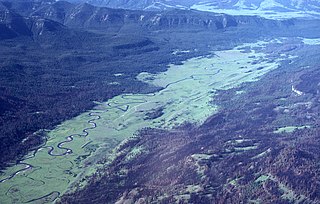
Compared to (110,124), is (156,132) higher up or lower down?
higher up

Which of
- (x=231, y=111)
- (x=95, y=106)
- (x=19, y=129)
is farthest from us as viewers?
(x=95, y=106)

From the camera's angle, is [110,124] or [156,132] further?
[110,124]

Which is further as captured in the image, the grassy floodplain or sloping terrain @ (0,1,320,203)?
the grassy floodplain

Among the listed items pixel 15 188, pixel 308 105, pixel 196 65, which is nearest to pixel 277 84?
pixel 308 105

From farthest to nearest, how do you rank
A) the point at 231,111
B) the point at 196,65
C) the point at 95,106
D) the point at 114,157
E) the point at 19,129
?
the point at 196,65 < the point at 95,106 < the point at 231,111 < the point at 19,129 < the point at 114,157

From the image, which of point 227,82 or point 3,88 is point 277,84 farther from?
point 3,88

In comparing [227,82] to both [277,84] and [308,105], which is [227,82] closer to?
[277,84]

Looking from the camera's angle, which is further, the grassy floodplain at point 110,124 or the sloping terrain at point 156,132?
the grassy floodplain at point 110,124

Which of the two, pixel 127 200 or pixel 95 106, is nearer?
pixel 127 200
